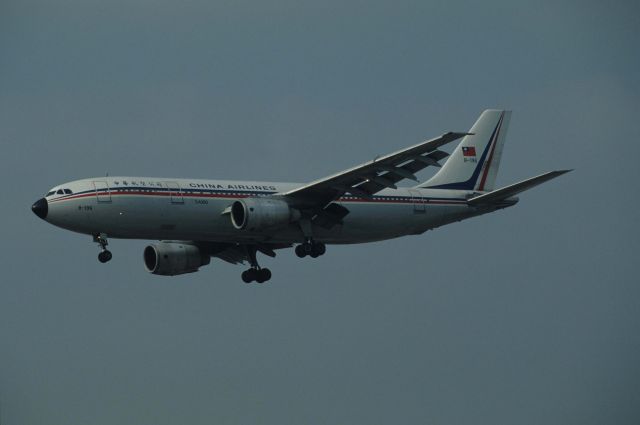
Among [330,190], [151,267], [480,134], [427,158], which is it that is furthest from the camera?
[480,134]

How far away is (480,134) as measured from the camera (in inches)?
2918

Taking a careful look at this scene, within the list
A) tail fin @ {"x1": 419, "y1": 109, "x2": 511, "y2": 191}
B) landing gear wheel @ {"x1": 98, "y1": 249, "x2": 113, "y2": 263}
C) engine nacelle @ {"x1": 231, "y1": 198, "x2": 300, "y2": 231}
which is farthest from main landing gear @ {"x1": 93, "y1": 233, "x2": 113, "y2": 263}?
tail fin @ {"x1": 419, "y1": 109, "x2": 511, "y2": 191}

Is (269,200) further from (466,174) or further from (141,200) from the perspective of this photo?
(466,174)

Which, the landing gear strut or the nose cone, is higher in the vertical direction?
the nose cone

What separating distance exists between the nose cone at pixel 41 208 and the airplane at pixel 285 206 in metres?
0.06

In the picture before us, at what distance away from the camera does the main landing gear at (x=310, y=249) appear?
216 ft

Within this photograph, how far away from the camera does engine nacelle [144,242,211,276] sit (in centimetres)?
6875

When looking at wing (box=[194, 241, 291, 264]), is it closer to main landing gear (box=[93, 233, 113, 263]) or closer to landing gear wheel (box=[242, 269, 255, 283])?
landing gear wheel (box=[242, 269, 255, 283])

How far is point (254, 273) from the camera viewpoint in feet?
231

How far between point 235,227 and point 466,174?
52.5 feet

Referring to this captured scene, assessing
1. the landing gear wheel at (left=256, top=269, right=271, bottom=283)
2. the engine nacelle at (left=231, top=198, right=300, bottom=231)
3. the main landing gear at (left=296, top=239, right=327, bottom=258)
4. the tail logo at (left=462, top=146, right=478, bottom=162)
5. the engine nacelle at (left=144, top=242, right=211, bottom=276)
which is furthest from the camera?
the tail logo at (left=462, top=146, right=478, bottom=162)

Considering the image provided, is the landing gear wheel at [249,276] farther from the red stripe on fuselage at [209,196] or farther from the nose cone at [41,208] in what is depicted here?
the nose cone at [41,208]

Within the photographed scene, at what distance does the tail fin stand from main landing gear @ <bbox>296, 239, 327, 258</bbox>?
8.76 meters

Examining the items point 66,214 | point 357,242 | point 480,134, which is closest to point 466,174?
point 480,134
